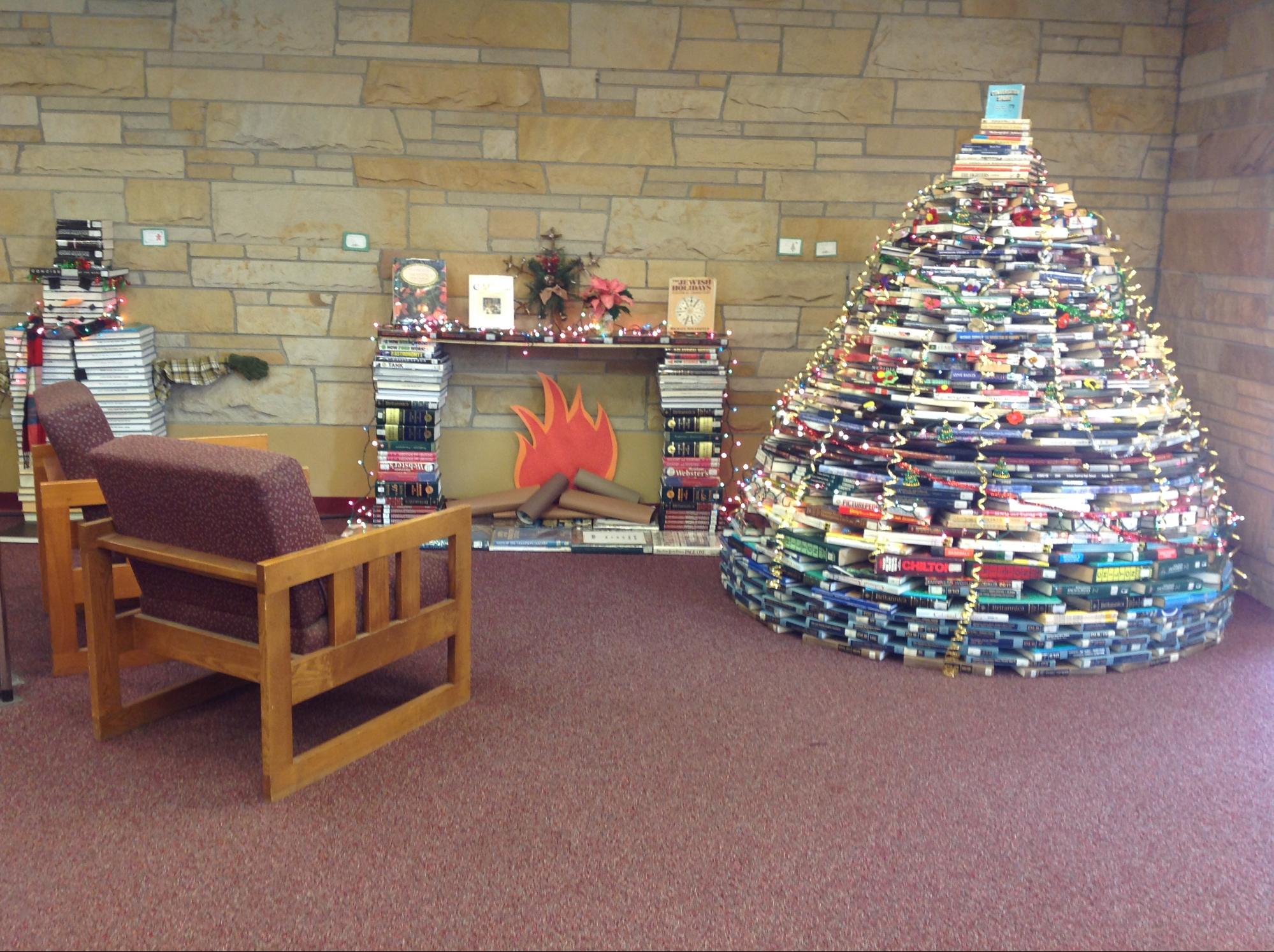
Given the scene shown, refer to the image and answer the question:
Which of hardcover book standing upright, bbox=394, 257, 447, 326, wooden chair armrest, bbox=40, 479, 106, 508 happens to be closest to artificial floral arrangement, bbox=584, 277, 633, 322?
hardcover book standing upright, bbox=394, 257, 447, 326

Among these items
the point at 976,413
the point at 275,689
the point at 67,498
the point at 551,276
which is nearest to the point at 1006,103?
the point at 976,413

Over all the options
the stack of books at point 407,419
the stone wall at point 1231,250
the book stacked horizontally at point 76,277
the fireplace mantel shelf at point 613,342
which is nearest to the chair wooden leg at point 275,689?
the stack of books at point 407,419

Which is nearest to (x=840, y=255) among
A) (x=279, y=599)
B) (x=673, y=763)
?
(x=673, y=763)

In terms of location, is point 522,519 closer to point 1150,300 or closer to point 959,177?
point 959,177

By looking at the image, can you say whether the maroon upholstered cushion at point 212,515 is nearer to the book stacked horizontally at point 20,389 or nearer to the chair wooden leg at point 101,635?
the chair wooden leg at point 101,635

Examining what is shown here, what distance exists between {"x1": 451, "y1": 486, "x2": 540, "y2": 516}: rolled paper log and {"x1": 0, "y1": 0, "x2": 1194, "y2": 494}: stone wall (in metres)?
0.74

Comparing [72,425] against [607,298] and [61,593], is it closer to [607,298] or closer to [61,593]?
[61,593]

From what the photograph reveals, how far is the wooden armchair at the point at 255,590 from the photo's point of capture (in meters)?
2.76

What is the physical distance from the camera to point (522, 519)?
5340 millimetres

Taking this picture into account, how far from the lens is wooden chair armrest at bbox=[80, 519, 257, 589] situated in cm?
278

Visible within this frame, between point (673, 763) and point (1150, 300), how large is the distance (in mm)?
3634

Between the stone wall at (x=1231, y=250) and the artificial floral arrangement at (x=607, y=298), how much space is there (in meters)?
2.46

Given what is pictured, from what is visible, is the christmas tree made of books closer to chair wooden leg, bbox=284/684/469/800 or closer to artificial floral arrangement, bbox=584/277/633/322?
chair wooden leg, bbox=284/684/469/800

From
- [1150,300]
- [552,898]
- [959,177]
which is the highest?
[959,177]
